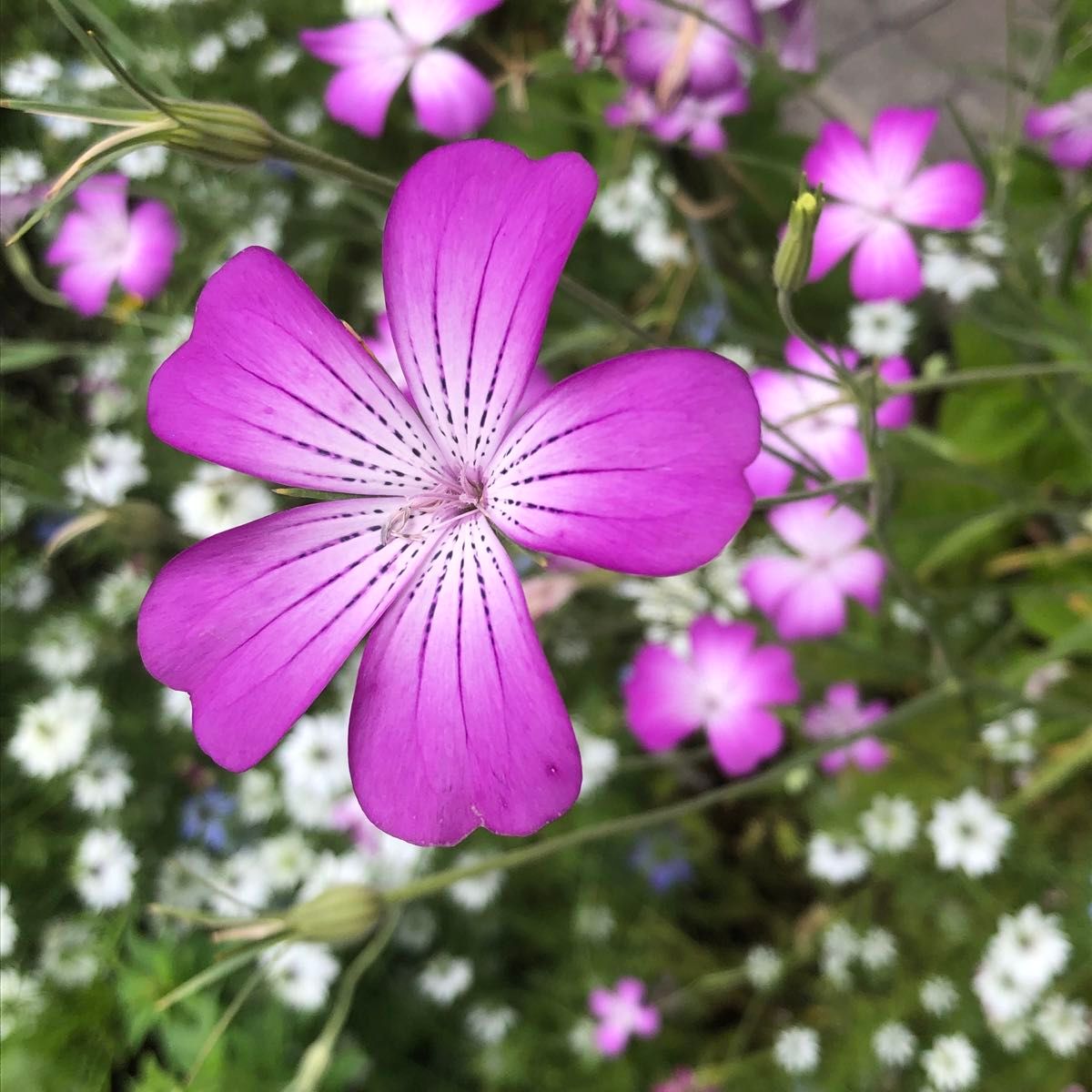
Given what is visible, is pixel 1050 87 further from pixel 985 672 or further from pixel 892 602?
pixel 985 672

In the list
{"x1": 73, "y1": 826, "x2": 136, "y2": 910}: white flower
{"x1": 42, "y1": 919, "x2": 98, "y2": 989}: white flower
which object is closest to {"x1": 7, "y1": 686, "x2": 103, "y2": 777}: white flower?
{"x1": 73, "y1": 826, "x2": 136, "y2": 910}: white flower

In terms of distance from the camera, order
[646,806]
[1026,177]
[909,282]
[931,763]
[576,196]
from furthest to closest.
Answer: [646,806], [931,763], [1026,177], [909,282], [576,196]

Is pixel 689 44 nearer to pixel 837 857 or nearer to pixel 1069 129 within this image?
pixel 1069 129

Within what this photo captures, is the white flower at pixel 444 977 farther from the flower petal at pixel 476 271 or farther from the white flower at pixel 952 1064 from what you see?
the flower petal at pixel 476 271

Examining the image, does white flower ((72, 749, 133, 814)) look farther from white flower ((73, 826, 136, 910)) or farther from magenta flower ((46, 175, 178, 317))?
magenta flower ((46, 175, 178, 317))

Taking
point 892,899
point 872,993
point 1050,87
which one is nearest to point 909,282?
point 1050,87

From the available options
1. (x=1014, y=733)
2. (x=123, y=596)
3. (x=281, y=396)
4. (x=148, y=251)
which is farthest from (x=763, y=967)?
(x=148, y=251)
